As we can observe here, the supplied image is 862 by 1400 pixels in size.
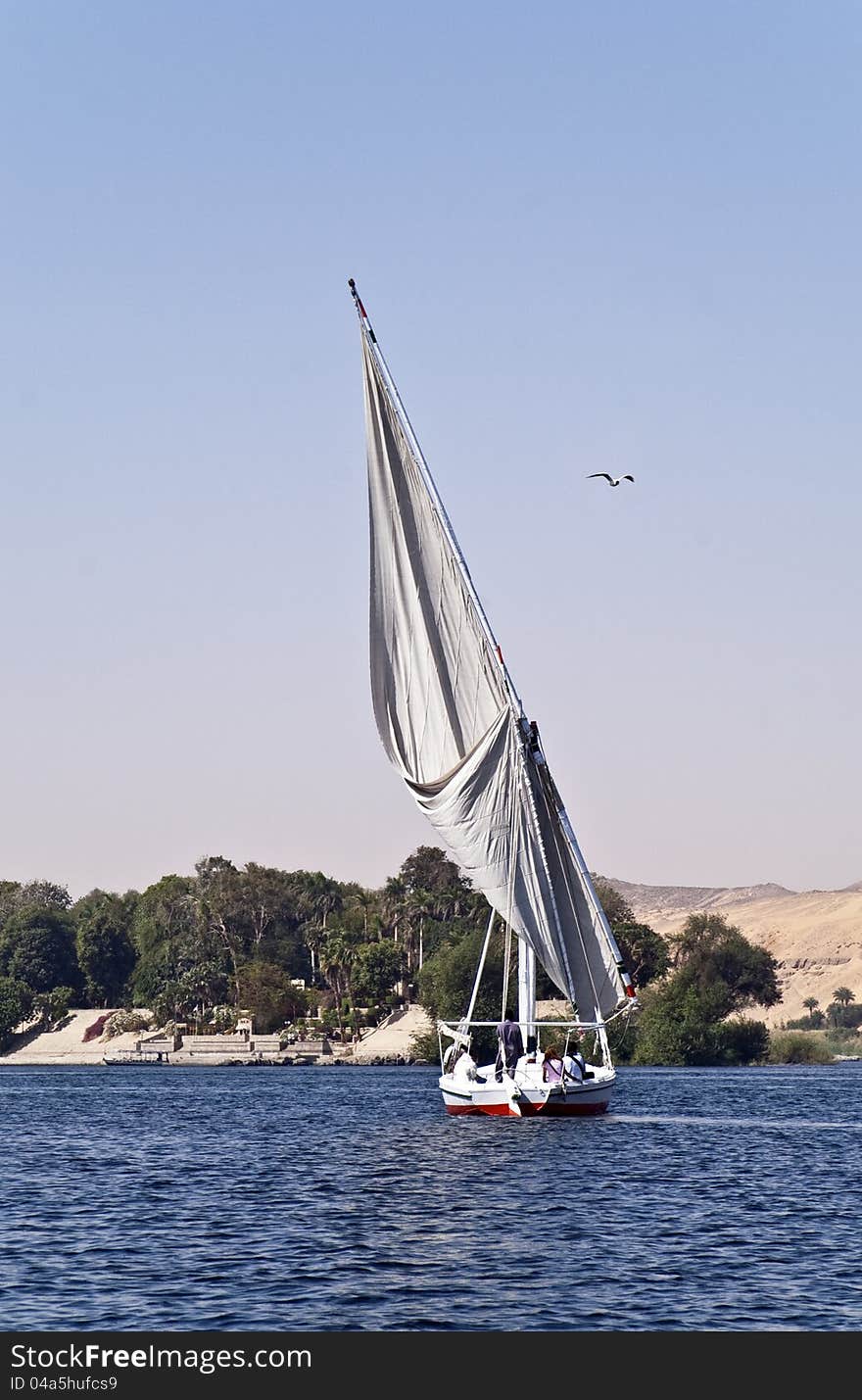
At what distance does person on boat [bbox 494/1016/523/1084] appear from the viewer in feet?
190

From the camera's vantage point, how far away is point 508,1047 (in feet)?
194

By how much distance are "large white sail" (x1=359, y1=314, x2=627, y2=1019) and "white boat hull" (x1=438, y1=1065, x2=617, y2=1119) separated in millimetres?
3942

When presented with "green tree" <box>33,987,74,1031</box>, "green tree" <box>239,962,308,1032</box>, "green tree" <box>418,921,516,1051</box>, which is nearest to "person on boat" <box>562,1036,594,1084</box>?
"green tree" <box>418,921,516,1051</box>

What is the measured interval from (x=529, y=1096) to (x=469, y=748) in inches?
426

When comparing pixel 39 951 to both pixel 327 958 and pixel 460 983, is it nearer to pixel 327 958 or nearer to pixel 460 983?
pixel 327 958

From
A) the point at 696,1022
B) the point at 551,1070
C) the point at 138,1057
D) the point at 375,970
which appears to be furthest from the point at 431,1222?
the point at 138,1057

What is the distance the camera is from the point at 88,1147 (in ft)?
172

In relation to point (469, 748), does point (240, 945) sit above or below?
above

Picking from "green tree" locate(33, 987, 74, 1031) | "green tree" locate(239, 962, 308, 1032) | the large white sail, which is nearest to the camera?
the large white sail

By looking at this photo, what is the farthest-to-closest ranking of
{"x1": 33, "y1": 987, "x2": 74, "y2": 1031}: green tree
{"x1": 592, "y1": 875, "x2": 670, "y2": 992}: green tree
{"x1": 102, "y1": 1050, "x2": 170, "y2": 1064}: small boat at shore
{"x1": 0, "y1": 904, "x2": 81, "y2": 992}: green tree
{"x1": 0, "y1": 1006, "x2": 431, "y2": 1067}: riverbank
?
1. {"x1": 0, "y1": 904, "x2": 81, "y2": 992}: green tree
2. {"x1": 33, "y1": 987, "x2": 74, "y2": 1031}: green tree
3. {"x1": 102, "y1": 1050, "x2": 170, "y2": 1064}: small boat at shore
4. {"x1": 0, "y1": 1006, "x2": 431, "y2": 1067}: riverbank
5. {"x1": 592, "y1": 875, "x2": 670, "y2": 992}: green tree

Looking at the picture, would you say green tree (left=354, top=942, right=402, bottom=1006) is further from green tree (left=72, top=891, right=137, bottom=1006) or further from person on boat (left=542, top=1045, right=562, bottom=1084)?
person on boat (left=542, top=1045, right=562, bottom=1084)

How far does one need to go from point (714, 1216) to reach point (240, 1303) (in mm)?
12869
